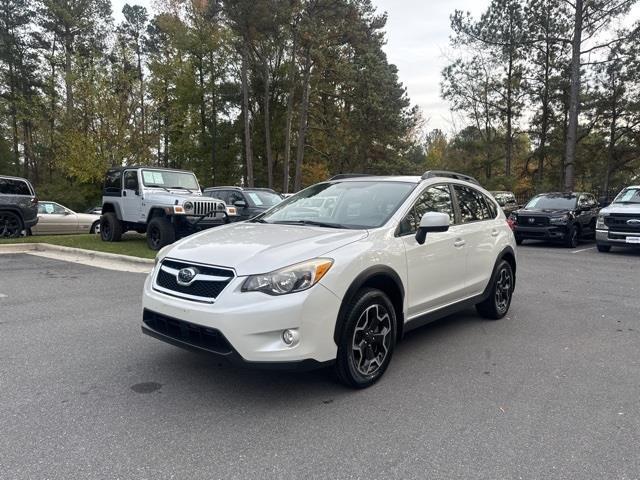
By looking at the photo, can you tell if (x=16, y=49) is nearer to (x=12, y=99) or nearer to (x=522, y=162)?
(x=12, y=99)

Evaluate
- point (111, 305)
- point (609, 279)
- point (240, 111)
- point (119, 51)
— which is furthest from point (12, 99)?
point (609, 279)

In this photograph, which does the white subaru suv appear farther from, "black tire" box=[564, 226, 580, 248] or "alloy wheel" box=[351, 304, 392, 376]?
"black tire" box=[564, 226, 580, 248]

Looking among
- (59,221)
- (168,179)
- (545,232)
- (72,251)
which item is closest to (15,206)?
(72,251)

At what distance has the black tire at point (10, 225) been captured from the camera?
13664 mm

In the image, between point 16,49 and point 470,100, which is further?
point 16,49

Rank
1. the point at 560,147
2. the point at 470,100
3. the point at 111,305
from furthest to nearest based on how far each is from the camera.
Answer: the point at 470,100, the point at 560,147, the point at 111,305

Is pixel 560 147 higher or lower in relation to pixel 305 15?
lower

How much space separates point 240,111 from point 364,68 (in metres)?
12.1

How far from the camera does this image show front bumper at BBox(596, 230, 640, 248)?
12.1 meters

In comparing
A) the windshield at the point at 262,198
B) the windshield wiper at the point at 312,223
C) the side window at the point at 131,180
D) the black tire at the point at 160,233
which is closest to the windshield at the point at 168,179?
the side window at the point at 131,180

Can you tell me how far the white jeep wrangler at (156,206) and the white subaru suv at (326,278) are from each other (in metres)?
6.35

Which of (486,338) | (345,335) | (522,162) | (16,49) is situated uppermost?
(16,49)

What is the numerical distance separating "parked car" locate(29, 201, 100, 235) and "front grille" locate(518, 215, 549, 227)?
14.7 metres

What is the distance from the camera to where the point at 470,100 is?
31.8 metres
